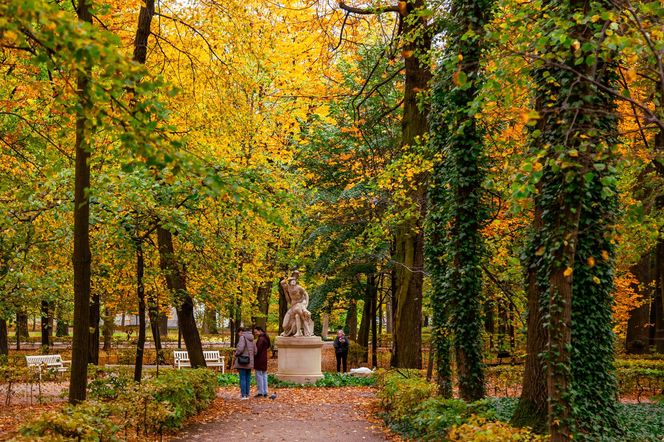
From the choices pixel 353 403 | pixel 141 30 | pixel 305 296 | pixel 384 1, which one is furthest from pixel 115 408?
pixel 305 296

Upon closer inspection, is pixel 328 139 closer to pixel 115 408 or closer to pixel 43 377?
pixel 43 377

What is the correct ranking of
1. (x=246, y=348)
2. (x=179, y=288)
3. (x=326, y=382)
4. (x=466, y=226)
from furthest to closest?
(x=326, y=382) < (x=246, y=348) < (x=179, y=288) < (x=466, y=226)

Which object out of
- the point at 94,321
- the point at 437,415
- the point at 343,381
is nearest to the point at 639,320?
the point at 343,381

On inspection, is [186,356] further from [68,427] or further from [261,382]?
[68,427]

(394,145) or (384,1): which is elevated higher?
(384,1)

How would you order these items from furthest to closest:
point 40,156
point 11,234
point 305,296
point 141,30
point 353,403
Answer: point 305,296 → point 353,403 → point 40,156 → point 141,30 → point 11,234

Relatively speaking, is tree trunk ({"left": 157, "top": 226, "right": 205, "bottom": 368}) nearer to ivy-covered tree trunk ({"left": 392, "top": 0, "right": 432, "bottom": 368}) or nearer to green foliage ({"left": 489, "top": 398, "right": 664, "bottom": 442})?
ivy-covered tree trunk ({"left": 392, "top": 0, "right": 432, "bottom": 368})

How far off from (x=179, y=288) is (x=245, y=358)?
2.44 m

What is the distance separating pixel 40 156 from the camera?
13625 millimetres

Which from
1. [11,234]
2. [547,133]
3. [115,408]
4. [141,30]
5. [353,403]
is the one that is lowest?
[353,403]

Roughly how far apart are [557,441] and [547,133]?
3506 millimetres

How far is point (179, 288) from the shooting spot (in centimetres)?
1435

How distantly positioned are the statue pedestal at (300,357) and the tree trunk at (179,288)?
14.8 feet

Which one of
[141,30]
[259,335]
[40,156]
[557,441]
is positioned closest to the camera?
[557,441]
